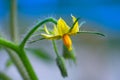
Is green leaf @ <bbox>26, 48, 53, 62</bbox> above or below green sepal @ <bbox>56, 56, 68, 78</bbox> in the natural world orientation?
above

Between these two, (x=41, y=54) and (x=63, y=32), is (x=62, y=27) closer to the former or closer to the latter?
(x=63, y=32)

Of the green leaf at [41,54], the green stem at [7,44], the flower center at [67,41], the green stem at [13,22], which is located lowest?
the green stem at [7,44]

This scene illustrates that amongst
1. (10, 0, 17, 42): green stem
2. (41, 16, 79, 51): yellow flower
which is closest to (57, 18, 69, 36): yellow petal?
(41, 16, 79, 51): yellow flower

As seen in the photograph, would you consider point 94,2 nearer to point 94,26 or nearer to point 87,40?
point 94,26

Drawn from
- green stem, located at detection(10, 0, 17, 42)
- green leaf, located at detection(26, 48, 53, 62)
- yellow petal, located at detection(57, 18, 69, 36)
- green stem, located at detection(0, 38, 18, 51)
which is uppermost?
green stem, located at detection(10, 0, 17, 42)

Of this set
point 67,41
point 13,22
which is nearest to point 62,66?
point 67,41

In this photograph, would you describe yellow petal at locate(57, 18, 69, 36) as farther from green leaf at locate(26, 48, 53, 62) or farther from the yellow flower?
green leaf at locate(26, 48, 53, 62)

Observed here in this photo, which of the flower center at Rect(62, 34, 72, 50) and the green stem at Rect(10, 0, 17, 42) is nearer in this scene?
the flower center at Rect(62, 34, 72, 50)

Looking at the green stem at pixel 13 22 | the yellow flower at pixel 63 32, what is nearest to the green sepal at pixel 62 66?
the yellow flower at pixel 63 32

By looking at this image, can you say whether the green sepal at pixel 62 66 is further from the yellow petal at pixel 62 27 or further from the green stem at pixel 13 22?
the green stem at pixel 13 22
